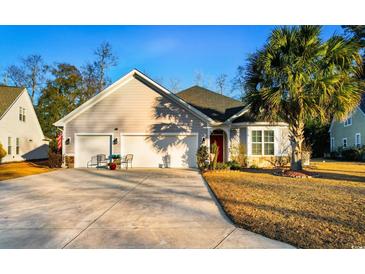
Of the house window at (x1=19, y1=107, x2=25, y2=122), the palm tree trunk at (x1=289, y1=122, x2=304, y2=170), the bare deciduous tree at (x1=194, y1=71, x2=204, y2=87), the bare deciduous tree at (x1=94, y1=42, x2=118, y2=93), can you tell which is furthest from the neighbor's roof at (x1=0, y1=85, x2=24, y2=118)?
the bare deciduous tree at (x1=194, y1=71, x2=204, y2=87)

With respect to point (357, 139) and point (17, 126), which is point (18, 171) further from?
point (357, 139)

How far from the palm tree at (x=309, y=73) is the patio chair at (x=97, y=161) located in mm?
9904

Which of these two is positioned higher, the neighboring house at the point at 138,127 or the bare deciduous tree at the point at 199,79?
the bare deciduous tree at the point at 199,79

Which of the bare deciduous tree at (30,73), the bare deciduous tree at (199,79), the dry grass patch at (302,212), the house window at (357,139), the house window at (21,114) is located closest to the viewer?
the dry grass patch at (302,212)

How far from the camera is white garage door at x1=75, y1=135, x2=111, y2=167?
48.8ft

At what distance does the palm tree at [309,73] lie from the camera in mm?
10273

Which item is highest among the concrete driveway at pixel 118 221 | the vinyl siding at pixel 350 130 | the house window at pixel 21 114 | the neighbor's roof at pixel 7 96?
the neighbor's roof at pixel 7 96

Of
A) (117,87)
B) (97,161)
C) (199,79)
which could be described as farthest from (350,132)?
(97,161)

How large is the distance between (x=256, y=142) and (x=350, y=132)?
15.9 m

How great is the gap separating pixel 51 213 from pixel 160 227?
104 inches

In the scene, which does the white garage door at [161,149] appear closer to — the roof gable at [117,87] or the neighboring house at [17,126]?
the roof gable at [117,87]

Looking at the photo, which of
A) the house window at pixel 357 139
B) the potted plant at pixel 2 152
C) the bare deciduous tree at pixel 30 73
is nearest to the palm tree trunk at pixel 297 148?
the house window at pixel 357 139
